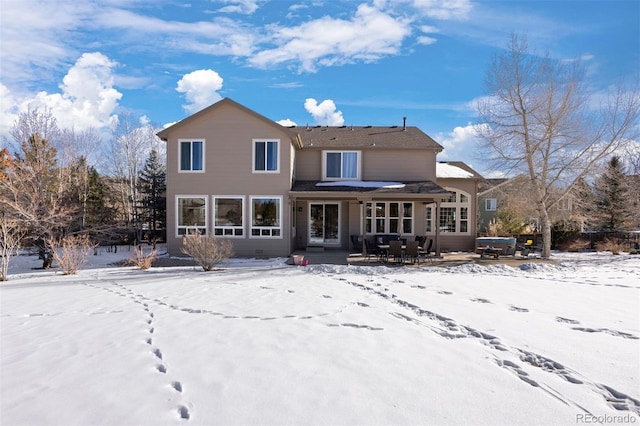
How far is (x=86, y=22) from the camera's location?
1382 cm

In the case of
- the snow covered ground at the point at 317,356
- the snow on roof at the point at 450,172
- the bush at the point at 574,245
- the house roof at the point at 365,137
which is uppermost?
the house roof at the point at 365,137

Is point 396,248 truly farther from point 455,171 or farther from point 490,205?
point 490,205

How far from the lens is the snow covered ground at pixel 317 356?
3.68 m

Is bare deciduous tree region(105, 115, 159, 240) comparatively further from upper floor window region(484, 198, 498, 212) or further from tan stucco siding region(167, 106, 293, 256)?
upper floor window region(484, 198, 498, 212)

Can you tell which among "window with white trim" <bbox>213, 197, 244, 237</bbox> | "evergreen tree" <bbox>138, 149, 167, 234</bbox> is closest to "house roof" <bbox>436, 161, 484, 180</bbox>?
"window with white trim" <bbox>213, 197, 244, 237</bbox>

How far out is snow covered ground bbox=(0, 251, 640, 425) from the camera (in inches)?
145

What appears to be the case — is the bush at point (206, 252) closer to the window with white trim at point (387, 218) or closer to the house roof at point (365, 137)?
the house roof at point (365, 137)

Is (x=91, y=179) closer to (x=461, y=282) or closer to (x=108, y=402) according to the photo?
(x=461, y=282)

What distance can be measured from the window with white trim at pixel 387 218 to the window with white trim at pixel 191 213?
7.85 metres

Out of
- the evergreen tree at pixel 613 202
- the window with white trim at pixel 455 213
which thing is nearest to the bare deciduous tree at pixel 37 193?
the window with white trim at pixel 455 213

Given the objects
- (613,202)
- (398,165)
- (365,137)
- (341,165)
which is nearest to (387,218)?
(398,165)

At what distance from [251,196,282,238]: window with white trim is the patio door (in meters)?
2.45

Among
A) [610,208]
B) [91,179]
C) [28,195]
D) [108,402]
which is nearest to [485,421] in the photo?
[108,402]

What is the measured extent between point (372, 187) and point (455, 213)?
606cm
